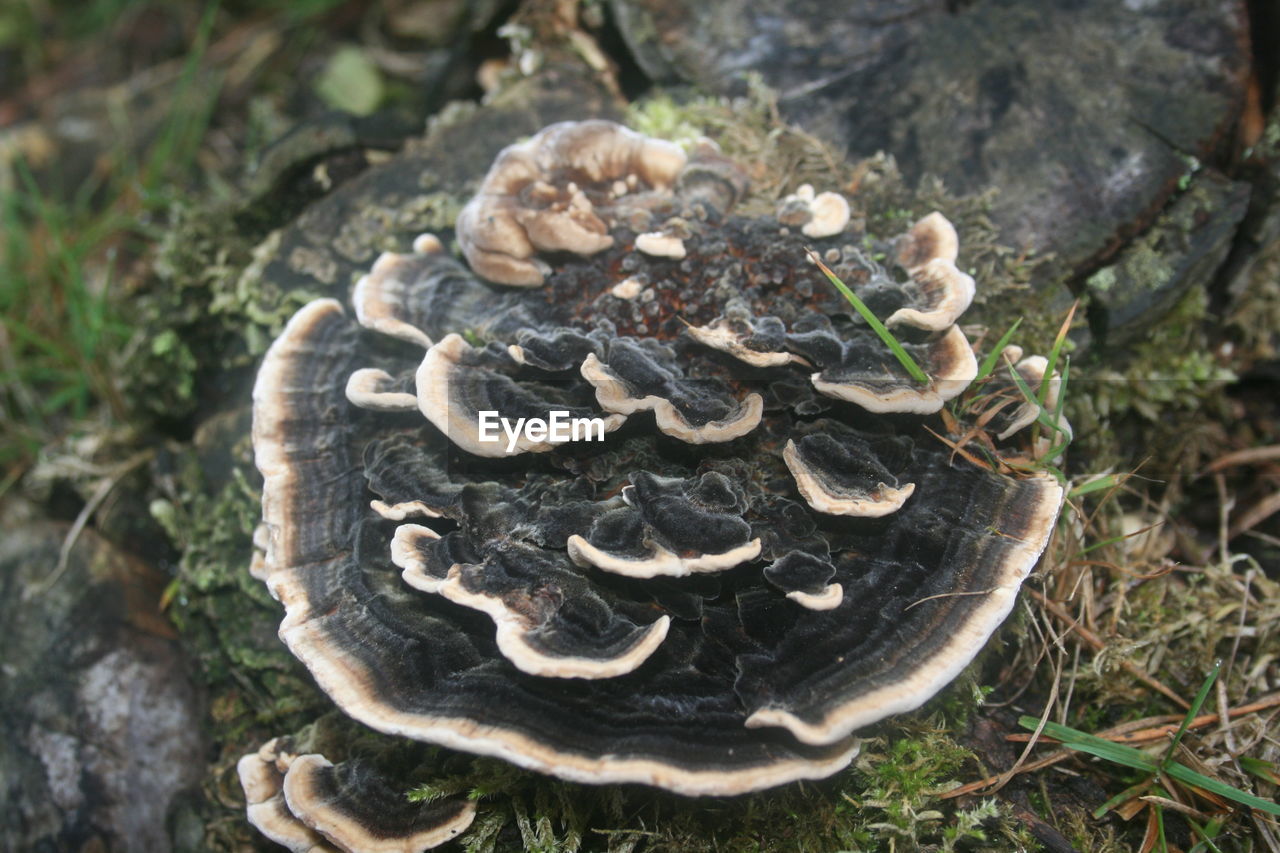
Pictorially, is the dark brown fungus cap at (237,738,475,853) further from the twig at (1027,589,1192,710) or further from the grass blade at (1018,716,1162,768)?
the twig at (1027,589,1192,710)

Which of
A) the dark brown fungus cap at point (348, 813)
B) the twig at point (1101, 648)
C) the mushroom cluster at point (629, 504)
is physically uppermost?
the mushroom cluster at point (629, 504)

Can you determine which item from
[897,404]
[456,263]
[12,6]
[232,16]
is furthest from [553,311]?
[12,6]
